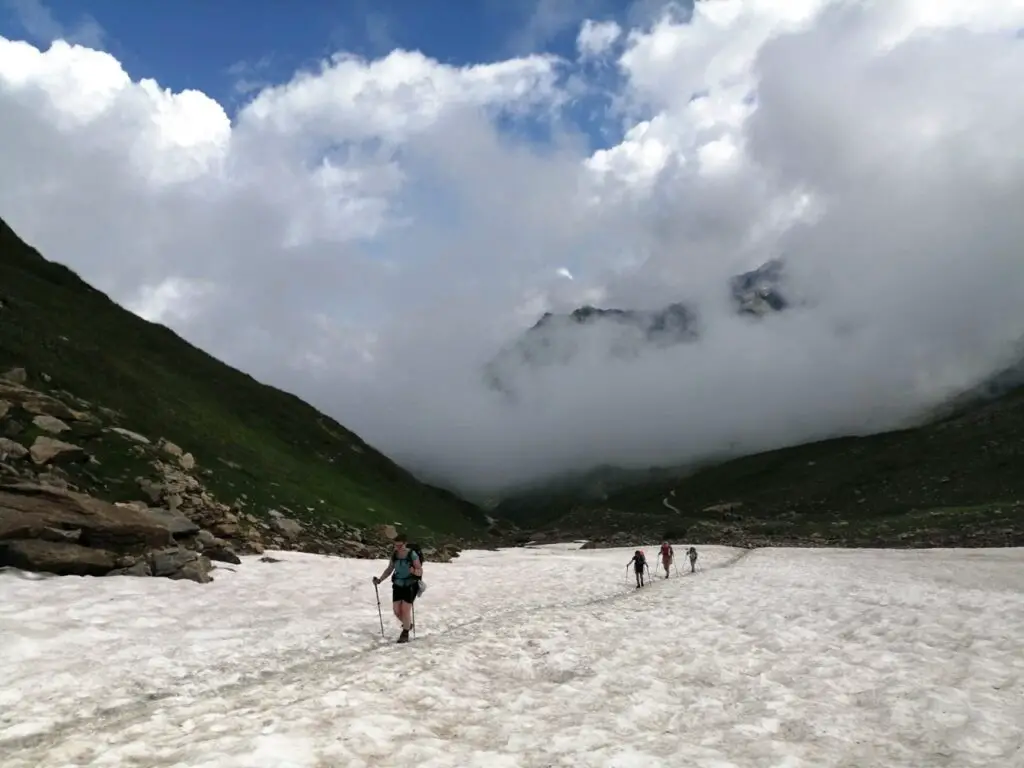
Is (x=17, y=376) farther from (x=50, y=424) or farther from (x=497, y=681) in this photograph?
(x=497, y=681)

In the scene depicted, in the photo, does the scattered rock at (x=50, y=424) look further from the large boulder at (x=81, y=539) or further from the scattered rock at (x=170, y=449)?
the large boulder at (x=81, y=539)

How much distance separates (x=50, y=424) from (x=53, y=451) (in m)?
4.86

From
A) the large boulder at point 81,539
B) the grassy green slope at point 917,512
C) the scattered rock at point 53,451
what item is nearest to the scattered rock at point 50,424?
the scattered rock at point 53,451

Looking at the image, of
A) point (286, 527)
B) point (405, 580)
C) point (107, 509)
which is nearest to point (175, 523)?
point (107, 509)

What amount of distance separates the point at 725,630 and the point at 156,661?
1718 cm

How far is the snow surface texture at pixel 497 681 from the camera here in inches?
454

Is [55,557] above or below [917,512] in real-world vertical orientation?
above

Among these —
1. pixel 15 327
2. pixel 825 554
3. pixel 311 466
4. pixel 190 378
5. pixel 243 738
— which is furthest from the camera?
pixel 190 378

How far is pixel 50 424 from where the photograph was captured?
40.7m

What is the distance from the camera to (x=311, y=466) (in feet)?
355

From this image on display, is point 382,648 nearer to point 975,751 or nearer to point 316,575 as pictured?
point 975,751

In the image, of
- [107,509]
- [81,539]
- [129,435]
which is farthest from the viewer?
[129,435]

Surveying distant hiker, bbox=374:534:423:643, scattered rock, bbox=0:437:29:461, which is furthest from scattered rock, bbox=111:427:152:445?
distant hiker, bbox=374:534:423:643

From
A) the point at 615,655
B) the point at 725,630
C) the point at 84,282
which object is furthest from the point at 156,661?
the point at 84,282
